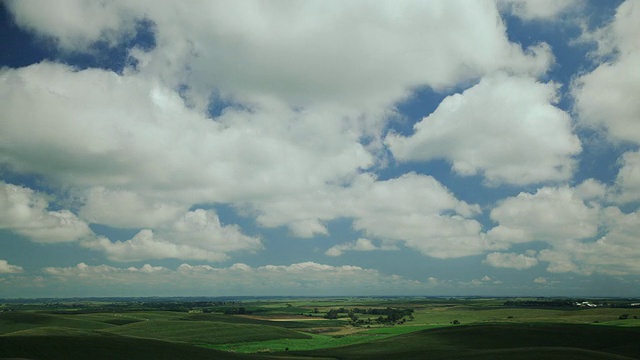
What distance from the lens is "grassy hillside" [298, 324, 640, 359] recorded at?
3107 inches

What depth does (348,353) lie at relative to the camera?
98.7 meters

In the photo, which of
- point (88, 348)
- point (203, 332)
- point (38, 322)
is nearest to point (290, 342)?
point (203, 332)

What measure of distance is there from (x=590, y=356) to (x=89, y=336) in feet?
291

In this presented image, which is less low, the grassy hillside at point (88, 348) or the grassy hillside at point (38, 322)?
the grassy hillside at point (88, 348)

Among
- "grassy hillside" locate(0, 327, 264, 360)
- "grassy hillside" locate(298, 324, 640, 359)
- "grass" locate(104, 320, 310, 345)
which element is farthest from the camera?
"grass" locate(104, 320, 310, 345)

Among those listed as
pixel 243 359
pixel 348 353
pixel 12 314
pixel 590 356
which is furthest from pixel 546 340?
pixel 12 314

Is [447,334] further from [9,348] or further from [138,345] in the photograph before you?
[9,348]

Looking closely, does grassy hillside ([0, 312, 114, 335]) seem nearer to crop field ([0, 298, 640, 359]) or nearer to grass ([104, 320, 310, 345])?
crop field ([0, 298, 640, 359])

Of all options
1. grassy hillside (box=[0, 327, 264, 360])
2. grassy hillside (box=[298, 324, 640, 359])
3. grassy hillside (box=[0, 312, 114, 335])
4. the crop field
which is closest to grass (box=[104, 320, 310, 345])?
the crop field

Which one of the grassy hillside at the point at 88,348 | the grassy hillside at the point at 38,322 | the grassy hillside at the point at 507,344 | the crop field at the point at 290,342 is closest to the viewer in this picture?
the grassy hillside at the point at 88,348

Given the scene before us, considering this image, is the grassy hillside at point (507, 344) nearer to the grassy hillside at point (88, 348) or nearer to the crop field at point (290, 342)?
the crop field at point (290, 342)

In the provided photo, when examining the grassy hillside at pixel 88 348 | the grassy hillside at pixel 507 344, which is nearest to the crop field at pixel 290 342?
the grassy hillside at pixel 88 348

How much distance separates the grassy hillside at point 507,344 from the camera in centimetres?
7892

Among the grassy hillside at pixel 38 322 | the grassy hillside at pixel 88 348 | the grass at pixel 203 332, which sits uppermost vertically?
the grassy hillside at pixel 88 348
